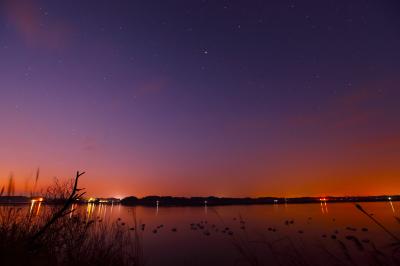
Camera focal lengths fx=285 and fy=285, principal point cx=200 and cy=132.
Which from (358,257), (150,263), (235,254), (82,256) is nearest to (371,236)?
(358,257)

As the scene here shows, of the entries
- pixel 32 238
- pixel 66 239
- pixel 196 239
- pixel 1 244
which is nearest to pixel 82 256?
pixel 66 239

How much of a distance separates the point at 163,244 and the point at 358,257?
21.9m

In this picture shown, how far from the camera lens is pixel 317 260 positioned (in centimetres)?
2322

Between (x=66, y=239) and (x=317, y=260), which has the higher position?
(x=66, y=239)

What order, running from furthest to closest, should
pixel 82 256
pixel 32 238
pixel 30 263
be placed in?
pixel 82 256 → pixel 32 238 → pixel 30 263

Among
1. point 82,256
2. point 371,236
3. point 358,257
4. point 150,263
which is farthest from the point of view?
point 371,236

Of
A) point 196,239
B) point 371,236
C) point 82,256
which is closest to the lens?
point 82,256

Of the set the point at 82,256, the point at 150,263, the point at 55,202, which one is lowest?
the point at 150,263

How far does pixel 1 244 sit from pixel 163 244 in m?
31.3

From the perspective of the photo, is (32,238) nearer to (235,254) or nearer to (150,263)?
(150,263)

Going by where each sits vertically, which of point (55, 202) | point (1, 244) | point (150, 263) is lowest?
point (150, 263)

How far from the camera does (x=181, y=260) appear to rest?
26.8 m

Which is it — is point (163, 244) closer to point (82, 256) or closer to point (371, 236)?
point (371, 236)

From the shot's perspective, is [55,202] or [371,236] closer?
[55,202]
